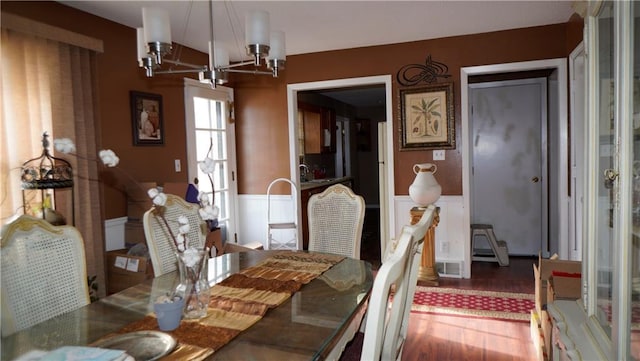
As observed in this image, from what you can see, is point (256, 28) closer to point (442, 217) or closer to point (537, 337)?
point (537, 337)

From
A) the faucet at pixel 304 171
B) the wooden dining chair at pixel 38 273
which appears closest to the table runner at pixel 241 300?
the wooden dining chair at pixel 38 273

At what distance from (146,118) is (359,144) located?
19.9 ft

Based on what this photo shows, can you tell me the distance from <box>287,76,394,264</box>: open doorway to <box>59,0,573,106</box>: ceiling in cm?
48

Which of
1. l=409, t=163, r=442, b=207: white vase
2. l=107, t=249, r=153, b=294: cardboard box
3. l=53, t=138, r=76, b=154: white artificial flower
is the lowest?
l=107, t=249, r=153, b=294: cardboard box

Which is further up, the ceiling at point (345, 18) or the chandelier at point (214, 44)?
the ceiling at point (345, 18)

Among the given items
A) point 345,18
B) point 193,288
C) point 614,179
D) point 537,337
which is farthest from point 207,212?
point 345,18

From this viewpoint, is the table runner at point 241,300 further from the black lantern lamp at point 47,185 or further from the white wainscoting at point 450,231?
the white wainscoting at point 450,231

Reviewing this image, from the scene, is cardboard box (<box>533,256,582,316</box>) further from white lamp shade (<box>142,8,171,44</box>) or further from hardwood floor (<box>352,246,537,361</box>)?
white lamp shade (<box>142,8,171,44</box>)

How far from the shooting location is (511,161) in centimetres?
482

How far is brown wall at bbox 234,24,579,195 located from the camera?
3.91 metres

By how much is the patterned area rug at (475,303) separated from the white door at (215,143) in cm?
220

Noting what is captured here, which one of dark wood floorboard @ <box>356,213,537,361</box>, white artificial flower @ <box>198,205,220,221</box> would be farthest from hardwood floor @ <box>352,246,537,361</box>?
white artificial flower @ <box>198,205,220,221</box>

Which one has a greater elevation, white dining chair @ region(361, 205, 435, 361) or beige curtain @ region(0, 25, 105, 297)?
beige curtain @ region(0, 25, 105, 297)

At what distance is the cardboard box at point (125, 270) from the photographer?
9.83ft
